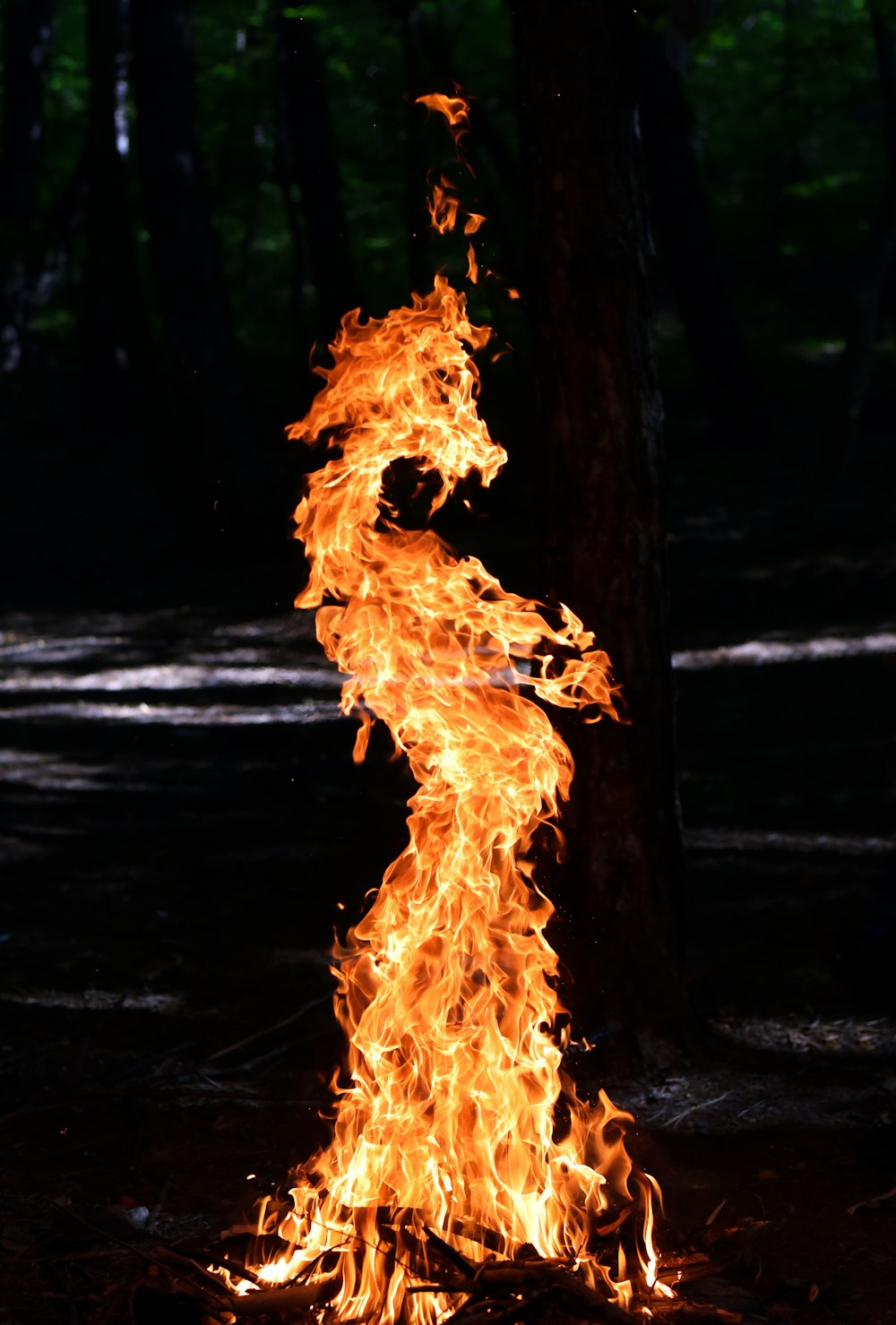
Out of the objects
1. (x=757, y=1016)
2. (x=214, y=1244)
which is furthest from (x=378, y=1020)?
(x=757, y=1016)

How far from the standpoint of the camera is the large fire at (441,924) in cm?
366

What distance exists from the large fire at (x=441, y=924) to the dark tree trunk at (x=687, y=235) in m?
14.2

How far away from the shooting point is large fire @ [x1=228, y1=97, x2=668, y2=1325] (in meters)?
3.66

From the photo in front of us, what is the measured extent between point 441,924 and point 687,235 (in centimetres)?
1562

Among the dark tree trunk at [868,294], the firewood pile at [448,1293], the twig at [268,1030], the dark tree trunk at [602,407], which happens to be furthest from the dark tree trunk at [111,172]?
the firewood pile at [448,1293]

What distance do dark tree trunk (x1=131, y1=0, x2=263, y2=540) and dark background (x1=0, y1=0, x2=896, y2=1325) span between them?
0.04 meters

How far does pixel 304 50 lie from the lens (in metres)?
15.8

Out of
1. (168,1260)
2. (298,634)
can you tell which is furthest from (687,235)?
(168,1260)

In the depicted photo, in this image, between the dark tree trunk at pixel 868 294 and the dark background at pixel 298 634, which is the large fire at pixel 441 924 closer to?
the dark background at pixel 298 634

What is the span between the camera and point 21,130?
23359 mm

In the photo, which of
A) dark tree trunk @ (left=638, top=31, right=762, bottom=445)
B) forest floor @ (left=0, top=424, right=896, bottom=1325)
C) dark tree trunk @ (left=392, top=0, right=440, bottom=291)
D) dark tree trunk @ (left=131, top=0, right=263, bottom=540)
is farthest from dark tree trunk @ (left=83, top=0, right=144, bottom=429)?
dark tree trunk @ (left=638, top=31, right=762, bottom=445)

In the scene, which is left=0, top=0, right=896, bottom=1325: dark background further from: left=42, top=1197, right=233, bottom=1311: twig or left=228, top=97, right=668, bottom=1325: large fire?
left=228, top=97, right=668, bottom=1325: large fire

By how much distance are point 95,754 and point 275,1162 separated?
621 cm

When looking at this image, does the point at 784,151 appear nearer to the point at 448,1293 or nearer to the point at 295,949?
the point at 295,949
